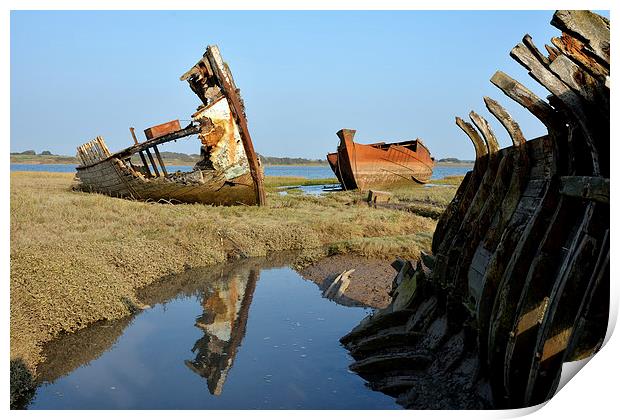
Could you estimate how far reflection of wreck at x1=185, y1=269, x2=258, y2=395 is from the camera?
7.69 metres

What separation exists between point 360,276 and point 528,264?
7769mm

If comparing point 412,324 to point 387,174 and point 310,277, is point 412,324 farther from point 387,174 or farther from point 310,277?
point 387,174

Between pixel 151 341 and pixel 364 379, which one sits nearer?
pixel 364 379

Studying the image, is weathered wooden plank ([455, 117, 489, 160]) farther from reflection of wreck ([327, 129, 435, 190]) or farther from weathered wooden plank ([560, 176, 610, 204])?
reflection of wreck ([327, 129, 435, 190])

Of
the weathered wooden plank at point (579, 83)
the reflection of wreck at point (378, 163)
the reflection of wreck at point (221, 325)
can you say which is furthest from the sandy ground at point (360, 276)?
the reflection of wreck at point (378, 163)

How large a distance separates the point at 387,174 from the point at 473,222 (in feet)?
102

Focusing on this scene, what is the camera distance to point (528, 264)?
5086mm

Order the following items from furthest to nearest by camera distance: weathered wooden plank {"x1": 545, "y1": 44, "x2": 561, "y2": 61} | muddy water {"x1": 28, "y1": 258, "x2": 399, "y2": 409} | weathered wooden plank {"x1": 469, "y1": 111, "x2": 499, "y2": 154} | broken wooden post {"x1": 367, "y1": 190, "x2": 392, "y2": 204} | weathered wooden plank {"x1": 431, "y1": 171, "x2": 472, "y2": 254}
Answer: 1. broken wooden post {"x1": 367, "y1": 190, "x2": 392, "y2": 204}
2. weathered wooden plank {"x1": 431, "y1": 171, "x2": 472, "y2": 254}
3. weathered wooden plank {"x1": 469, "y1": 111, "x2": 499, "y2": 154}
4. muddy water {"x1": 28, "y1": 258, "x2": 399, "y2": 409}
5. weathered wooden plank {"x1": 545, "y1": 44, "x2": 561, "y2": 61}

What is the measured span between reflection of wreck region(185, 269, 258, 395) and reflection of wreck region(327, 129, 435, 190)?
22211 mm

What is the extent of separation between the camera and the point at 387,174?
125 ft

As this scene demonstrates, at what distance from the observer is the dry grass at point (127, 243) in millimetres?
8555

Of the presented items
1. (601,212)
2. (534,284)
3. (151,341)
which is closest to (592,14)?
(601,212)

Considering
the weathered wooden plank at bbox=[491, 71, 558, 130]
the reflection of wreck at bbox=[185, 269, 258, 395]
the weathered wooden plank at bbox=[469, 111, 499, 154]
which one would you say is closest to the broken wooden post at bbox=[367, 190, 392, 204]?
the reflection of wreck at bbox=[185, 269, 258, 395]

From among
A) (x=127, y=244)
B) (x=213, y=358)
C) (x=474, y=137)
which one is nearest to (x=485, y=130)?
(x=474, y=137)
